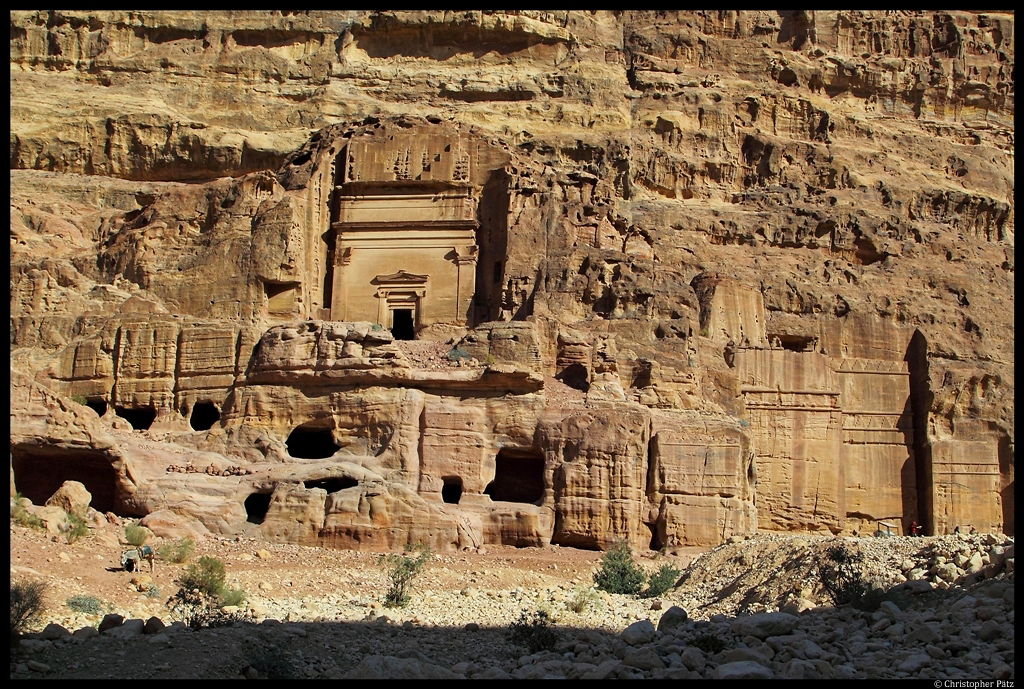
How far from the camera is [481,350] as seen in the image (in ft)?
91.5

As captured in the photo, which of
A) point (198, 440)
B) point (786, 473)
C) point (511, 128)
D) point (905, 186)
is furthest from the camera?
point (511, 128)

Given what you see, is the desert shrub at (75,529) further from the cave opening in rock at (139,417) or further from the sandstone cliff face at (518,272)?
the cave opening in rock at (139,417)

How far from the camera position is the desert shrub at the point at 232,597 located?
17.2 metres

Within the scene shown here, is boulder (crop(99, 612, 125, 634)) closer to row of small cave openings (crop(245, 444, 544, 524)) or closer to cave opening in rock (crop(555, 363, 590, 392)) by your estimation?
row of small cave openings (crop(245, 444, 544, 524))

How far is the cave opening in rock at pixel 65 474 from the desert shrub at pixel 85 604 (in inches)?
302

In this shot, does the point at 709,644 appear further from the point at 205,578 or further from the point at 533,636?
the point at 205,578

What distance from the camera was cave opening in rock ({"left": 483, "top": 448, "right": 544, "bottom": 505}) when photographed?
27.8 meters

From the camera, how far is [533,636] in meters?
15.9

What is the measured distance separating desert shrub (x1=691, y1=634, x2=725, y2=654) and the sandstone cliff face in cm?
1036

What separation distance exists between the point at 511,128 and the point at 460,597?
3015 cm

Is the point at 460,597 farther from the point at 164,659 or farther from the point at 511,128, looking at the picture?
the point at 511,128

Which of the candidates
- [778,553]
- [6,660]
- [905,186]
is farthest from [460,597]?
[905,186]

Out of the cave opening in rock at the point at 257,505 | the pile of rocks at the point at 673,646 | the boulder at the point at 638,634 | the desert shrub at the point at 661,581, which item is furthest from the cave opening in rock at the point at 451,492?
the boulder at the point at 638,634

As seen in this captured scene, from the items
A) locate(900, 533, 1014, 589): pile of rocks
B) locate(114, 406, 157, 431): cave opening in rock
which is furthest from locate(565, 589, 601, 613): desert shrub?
locate(114, 406, 157, 431): cave opening in rock
